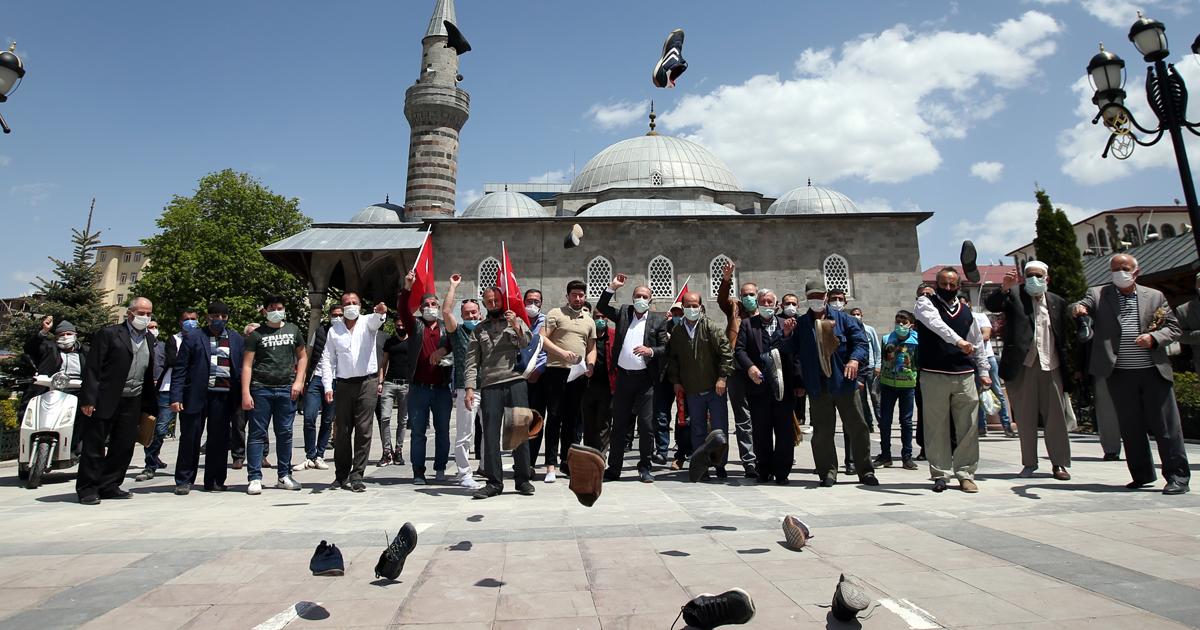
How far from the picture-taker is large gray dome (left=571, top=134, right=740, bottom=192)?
1272 inches

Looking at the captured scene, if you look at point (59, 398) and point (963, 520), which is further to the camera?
point (59, 398)

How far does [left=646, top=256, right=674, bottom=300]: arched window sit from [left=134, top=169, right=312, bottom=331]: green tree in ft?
54.9

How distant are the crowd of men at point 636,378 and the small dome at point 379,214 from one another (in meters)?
26.5

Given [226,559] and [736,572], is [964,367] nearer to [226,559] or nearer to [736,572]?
[736,572]

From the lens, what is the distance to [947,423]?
198 inches

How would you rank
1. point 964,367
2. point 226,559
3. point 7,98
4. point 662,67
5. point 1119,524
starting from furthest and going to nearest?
point 662,67 < point 7,98 < point 964,367 < point 1119,524 < point 226,559

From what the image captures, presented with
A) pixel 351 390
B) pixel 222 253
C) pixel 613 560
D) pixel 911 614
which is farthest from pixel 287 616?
pixel 222 253

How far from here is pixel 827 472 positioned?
529 cm

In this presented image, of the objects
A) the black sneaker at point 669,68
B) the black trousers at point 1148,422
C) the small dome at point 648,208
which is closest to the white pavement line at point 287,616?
the black trousers at point 1148,422

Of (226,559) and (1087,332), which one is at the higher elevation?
(1087,332)

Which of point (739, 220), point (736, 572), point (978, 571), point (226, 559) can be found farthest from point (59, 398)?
point (739, 220)

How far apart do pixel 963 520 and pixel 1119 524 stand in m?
0.75

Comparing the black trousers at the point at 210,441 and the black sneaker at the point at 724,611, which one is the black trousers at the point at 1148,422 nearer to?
the black sneaker at the point at 724,611

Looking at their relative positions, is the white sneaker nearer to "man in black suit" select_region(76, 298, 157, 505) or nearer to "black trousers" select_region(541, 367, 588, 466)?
"man in black suit" select_region(76, 298, 157, 505)
